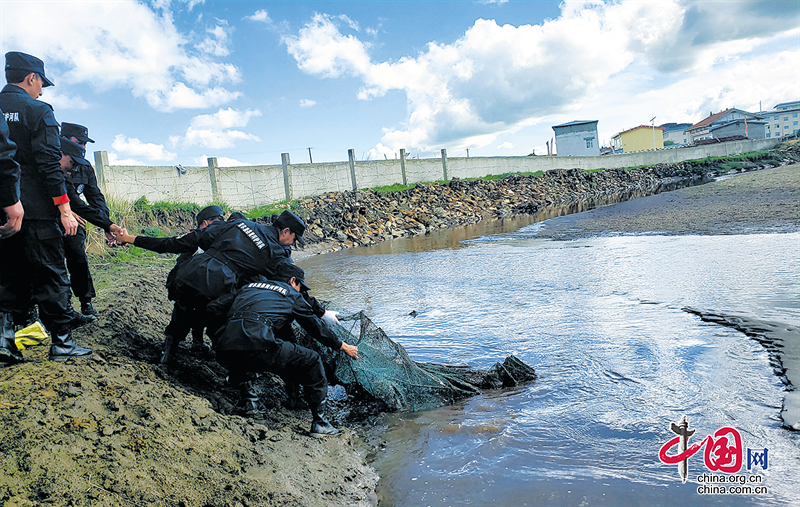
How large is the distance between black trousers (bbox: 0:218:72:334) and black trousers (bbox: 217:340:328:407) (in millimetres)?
1148

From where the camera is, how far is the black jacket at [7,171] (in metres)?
2.97

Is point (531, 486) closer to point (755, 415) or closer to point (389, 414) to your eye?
point (389, 414)

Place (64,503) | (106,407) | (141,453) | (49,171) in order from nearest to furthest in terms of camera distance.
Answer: (64,503) → (141,453) → (106,407) → (49,171)

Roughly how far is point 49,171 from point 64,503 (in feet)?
7.66

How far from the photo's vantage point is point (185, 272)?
4.07 meters

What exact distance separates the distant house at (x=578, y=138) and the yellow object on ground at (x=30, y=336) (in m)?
59.9

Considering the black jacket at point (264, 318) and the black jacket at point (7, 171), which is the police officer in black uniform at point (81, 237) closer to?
the black jacket at point (7, 171)

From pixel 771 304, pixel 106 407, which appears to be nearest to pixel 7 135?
pixel 106 407

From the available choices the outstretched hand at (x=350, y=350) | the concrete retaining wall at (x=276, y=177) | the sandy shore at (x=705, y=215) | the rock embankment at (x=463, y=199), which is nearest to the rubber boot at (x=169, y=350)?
the outstretched hand at (x=350, y=350)

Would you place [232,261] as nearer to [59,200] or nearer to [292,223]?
[292,223]

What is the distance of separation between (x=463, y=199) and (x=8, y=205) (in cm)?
2561

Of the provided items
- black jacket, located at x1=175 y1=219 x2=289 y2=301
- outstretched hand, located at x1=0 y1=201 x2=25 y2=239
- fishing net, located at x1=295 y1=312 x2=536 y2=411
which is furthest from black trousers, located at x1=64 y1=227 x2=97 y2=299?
fishing net, located at x1=295 y1=312 x2=536 y2=411

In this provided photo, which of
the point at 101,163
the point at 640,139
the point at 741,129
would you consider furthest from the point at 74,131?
the point at 741,129

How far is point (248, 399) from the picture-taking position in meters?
3.79
